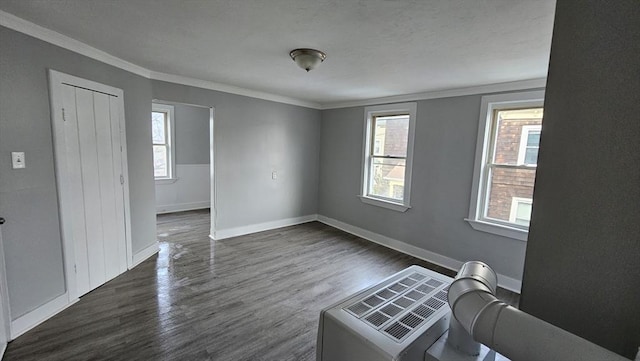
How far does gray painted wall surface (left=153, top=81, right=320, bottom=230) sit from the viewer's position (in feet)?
13.5

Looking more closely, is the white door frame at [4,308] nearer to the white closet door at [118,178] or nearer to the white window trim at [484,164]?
the white closet door at [118,178]

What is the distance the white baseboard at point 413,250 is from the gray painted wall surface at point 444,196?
0.06 metres

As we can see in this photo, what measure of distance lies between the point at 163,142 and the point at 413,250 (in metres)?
5.45

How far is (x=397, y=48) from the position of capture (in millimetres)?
2201

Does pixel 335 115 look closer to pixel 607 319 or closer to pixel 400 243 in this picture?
pixel 400 243

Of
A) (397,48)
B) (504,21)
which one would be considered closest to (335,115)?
(397,48)

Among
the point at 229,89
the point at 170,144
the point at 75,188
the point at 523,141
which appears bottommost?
the point at 75,188

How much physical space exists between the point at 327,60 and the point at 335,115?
254cm

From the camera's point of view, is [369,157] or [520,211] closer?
[520,211]

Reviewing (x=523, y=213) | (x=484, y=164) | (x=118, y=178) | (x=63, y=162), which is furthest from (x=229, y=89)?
(x=523, y=213)

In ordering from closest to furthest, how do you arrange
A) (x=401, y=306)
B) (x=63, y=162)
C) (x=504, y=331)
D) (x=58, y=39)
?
(x=504, y=331) < (x=401, y=306) < (x=58, y=39) < (x=63, y=162)

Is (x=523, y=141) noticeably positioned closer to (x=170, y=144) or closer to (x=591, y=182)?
(x=591, y=182)

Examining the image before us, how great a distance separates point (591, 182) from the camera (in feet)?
3.00

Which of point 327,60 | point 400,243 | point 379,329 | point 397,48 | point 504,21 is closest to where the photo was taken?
point 379,329
